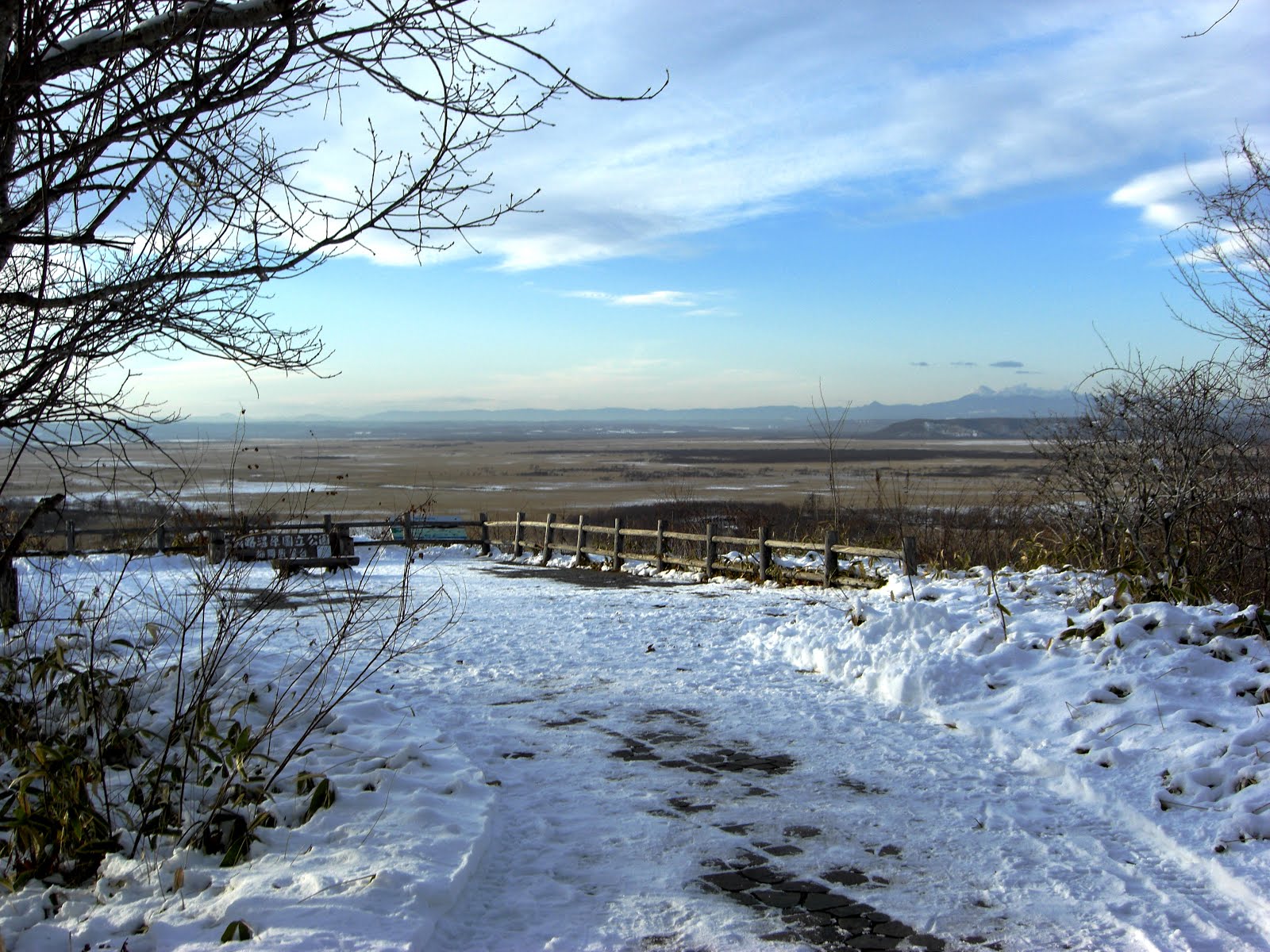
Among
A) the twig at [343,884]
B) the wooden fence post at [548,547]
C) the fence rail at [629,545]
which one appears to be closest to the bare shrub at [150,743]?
the twig at [343,884]

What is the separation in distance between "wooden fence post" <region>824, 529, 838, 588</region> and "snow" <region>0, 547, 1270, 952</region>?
571 centimetres

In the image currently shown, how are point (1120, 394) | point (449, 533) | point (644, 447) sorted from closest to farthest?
point (1120, 394)
point (449, 533)
point (644, 447)

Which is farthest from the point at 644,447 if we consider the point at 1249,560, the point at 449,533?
the point at 1249,560

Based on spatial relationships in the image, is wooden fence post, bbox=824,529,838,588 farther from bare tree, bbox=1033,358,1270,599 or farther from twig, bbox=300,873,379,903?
twig, bbox=300,873,379,903

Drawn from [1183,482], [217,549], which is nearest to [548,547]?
[217,549]

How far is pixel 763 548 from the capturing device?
691 inches

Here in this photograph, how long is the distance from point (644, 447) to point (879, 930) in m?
143

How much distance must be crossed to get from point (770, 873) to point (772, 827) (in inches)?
25.2

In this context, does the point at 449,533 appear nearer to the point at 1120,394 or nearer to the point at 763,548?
the point at 763,548

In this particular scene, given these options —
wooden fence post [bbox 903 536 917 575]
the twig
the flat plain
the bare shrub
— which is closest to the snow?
the twig

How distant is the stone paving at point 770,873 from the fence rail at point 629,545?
6523 mm

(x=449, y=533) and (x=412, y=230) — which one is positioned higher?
(x=412, y=230)

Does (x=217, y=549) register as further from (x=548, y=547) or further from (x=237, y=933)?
(x=237, y=933)

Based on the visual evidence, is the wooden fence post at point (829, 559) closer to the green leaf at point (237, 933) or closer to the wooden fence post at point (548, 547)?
the wooden fence post at point (548, 547)
